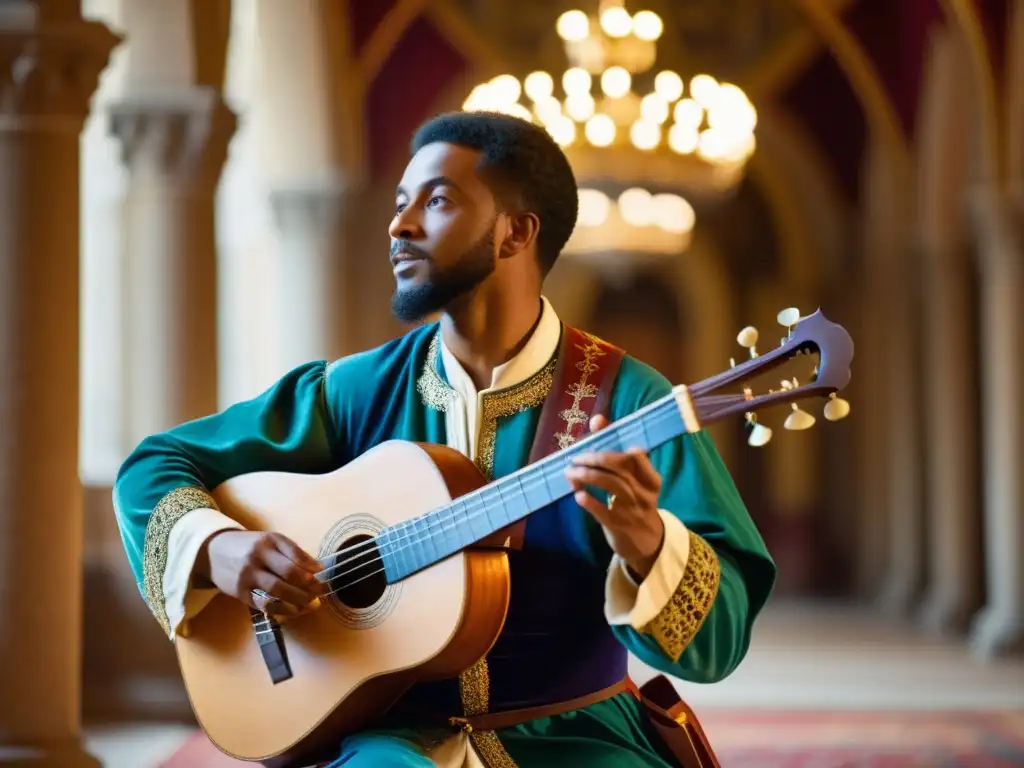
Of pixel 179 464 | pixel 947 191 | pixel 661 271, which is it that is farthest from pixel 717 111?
pixel 179 464

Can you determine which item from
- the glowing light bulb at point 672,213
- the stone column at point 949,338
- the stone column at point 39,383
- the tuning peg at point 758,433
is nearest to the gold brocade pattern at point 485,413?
the tuning peg at point 758,433

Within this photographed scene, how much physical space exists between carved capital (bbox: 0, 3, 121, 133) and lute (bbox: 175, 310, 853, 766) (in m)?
2.94

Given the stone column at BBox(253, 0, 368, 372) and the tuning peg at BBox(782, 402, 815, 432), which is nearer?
the tuning peg at BBox(782, 402, 815, 432)

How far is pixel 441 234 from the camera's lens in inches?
109

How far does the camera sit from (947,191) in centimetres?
1384

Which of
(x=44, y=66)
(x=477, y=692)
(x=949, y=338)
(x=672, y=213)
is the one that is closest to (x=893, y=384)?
(x=949, y=338)

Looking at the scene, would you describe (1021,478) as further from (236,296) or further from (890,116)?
(236,296)

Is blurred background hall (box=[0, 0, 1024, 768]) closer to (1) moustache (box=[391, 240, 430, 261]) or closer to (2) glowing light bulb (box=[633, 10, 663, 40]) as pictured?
(2) glowing light bulb (box=[633, 10, 663, 40])

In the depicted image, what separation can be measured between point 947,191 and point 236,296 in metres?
6.07

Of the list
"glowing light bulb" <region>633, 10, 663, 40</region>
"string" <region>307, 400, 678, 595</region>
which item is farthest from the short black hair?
"glowing light bulb" <region>633, 10, 663, 40</region>

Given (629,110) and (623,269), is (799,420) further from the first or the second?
(623,269)

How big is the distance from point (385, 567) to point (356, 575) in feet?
0.30

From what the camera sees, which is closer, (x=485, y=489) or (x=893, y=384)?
(x=485, y=489)

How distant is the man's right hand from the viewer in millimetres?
2639
